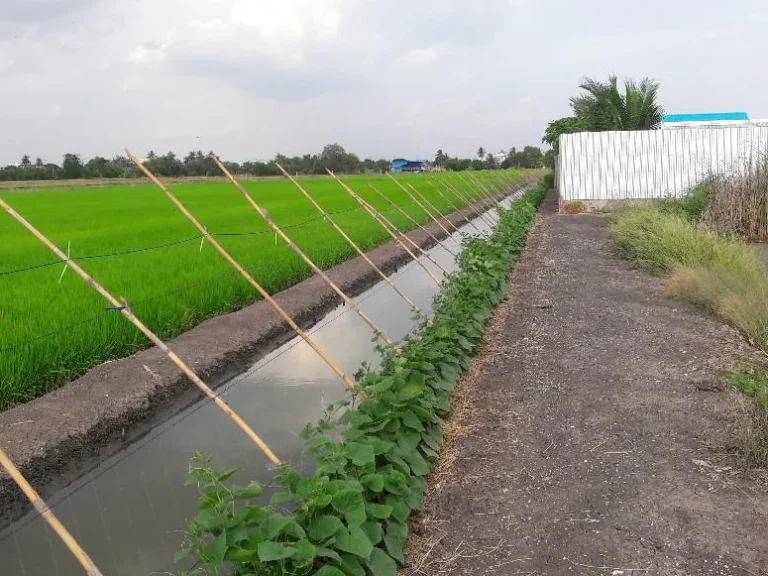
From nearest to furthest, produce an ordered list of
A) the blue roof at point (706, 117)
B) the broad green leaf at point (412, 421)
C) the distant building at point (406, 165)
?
the broad green leaf at point (412, 421)
the blue roof at point (706, 117)
the distant building at point (406, 165)

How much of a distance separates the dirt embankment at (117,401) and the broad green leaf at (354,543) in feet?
8.27

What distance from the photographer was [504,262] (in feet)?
32.8

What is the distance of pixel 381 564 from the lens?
2.90 m

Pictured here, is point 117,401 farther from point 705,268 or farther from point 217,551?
point 705,268

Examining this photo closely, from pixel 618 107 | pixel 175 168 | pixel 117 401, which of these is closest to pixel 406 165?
pixel 175 168

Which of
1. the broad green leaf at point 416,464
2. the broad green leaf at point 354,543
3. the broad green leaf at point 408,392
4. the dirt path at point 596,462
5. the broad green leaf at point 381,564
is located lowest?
the dirt path at point 596,462

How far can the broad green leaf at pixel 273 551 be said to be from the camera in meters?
2.40

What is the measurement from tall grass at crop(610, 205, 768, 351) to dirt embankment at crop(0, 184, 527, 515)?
461 cm

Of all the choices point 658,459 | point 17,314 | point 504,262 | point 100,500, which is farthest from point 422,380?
point 504,262

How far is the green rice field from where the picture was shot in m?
6.00

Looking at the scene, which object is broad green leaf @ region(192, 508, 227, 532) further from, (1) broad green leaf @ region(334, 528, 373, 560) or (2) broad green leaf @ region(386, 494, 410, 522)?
(2) broad green leaf @ region(386, 494, 410, 522)

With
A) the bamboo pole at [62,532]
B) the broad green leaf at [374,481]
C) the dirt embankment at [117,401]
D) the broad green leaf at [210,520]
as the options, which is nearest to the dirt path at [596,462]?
the broad green leaf at [374,481]

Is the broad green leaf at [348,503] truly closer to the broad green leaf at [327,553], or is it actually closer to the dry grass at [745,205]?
the broad green leaf at [327,553]

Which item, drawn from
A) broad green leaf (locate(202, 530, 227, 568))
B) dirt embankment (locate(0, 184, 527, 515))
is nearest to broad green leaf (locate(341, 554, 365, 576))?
broad green leaf (locate(202, 530, 227, 568))
